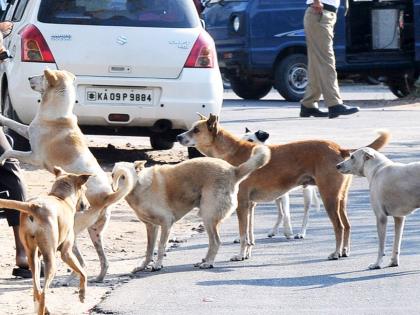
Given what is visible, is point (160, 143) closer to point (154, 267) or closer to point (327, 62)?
point (327, 62)

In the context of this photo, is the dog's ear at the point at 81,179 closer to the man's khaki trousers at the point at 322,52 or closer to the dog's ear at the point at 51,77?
the dog's ear at the point at 51,77

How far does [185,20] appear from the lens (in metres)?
12.8

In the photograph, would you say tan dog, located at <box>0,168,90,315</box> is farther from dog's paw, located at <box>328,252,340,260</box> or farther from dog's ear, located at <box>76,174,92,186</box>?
dog's paw, located at <box>328,252,340,260</box>

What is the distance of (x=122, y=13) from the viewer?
12.8 metres

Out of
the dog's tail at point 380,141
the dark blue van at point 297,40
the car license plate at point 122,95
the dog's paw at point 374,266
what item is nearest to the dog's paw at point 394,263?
the dog's paw at point 374,266

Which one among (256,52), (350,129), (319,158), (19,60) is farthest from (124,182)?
(256,52)

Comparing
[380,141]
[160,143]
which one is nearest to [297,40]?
[160,143]

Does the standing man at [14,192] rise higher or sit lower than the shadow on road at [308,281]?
higher

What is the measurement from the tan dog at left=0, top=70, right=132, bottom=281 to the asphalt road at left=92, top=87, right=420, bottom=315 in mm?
459

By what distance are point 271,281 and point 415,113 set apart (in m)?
11.5

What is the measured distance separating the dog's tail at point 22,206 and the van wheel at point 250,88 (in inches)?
625

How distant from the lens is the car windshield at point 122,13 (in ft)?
41.4

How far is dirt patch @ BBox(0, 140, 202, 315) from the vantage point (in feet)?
24.8

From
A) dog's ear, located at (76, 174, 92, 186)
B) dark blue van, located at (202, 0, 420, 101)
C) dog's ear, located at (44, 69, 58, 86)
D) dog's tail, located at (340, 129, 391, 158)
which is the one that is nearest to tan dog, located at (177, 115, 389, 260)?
dog's tail, located at (340, 129, 391, 158)
